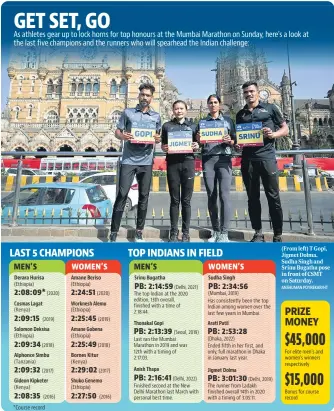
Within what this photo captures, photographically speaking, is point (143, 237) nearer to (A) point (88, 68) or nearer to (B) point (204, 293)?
(B) point (204, 293)

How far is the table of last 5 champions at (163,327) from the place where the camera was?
2.09 m

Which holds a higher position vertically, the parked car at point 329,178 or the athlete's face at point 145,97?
the athlete's face at point 145,97

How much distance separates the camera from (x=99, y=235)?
2.68 meters

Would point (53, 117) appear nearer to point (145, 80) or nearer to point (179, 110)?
point (145, 80)

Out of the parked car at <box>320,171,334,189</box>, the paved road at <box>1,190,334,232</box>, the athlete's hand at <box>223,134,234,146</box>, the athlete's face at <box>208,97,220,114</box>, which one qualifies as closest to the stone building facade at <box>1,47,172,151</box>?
the athlete's face at <box>208,97,220,114</box>

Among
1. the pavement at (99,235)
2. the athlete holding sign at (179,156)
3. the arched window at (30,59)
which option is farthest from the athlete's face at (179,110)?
the arched window at (30,59)

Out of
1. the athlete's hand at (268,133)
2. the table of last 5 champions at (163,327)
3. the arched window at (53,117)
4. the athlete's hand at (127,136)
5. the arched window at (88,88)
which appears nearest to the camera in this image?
the table of last 5 champions at (163,327)

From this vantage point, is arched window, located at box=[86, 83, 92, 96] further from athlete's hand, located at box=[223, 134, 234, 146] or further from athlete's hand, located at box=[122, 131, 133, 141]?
athlete's hand, located at box=[223, 134, 234, 146]

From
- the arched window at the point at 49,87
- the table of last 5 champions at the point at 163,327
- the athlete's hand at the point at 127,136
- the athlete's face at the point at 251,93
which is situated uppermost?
the arched window at the point at 49,87

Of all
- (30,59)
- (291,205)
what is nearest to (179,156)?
(291,205)

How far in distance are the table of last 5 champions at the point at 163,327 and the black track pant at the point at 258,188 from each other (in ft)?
1.07

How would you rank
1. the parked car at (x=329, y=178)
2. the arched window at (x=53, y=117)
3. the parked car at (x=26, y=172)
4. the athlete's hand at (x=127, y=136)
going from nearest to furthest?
the athlete's hand at (x=127, y=136) < the parked car at (x=329, y=178) < the parked car at (x=26, y=172) < the arched window at (x=53, y=117)

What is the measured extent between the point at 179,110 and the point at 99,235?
1.21 meters

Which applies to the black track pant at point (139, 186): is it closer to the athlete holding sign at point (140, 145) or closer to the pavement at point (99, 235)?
the athlete holding sign at point (140, 145)
